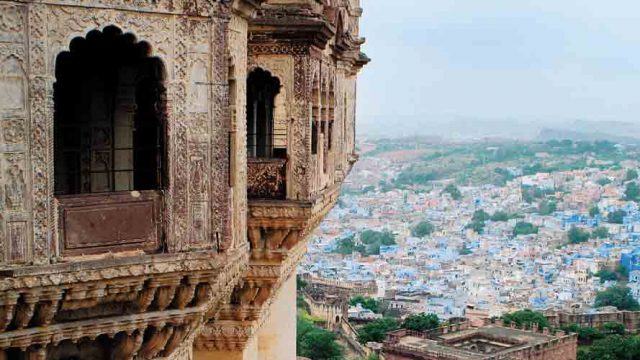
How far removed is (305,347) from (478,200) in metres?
95.5

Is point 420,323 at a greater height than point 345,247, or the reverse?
point 420,323

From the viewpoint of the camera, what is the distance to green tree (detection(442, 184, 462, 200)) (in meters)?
140

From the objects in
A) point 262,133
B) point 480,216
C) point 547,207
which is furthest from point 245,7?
point 547,207

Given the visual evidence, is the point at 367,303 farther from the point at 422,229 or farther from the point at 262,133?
the point at 422,229

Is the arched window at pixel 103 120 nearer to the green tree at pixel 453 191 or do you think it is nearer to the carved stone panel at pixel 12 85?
the carved stone panel at pixel 12 85

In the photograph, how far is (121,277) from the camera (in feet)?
15.6

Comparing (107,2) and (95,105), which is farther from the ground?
(107,2)

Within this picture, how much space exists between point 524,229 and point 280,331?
348 ft

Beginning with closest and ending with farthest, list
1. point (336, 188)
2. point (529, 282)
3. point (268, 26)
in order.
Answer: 1. point (268, 26)
2. point (336, 188)
3. point (529, 282)

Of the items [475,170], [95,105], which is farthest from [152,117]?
[475,170]

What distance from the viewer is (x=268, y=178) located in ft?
26.1

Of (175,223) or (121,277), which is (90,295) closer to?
(121,277)

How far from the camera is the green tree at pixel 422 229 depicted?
116375 millimetres

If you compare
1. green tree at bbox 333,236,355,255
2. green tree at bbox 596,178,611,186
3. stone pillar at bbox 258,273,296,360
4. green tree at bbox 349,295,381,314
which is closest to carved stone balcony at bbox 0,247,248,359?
stone pillar at bbox 258,273,296,360
